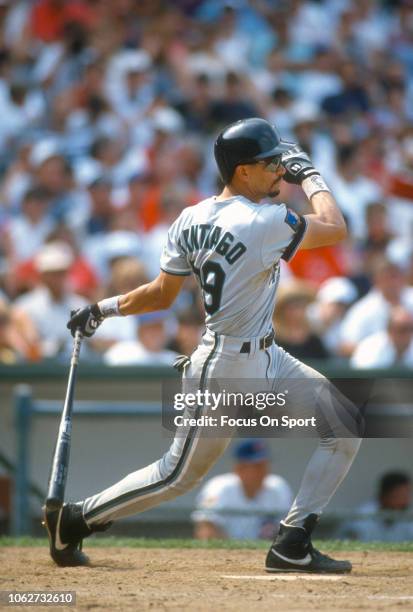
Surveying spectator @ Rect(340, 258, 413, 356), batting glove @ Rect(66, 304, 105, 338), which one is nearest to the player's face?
batting glove @ Rect(66, 304, 105, 338)

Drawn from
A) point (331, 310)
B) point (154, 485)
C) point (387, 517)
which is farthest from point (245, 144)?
point (331, 310)

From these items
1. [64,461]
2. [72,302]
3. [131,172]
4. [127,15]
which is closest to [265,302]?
[64,461]

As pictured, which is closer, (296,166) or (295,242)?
(295,242)

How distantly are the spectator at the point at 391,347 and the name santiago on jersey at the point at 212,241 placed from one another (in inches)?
151

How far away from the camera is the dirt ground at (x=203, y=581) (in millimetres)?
4574

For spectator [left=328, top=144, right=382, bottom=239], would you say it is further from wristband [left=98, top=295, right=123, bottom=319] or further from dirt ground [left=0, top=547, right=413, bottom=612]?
wristband [left=98, top=295, right=123, bottom=319]

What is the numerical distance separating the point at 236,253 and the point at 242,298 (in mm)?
203

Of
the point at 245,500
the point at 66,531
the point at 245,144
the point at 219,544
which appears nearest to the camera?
the point at 245,144

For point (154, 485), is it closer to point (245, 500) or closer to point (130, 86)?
point (245, 500)

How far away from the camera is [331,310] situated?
9.80 metres

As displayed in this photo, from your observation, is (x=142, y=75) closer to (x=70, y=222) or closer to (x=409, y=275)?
(x=70, y=222)

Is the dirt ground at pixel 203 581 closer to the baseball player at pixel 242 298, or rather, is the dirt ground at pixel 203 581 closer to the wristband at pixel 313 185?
the baseball player at pixel 242 298

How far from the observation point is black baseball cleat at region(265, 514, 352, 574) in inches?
210

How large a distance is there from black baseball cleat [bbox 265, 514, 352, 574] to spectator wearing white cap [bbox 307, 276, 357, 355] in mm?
4156
